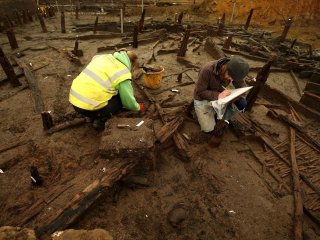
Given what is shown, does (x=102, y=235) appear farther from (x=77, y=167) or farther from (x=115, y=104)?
(x=115, y=104)

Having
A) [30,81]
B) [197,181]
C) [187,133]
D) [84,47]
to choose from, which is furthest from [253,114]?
[84,47]

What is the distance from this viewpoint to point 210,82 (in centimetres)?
479

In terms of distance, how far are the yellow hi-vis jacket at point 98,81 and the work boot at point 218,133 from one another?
6.97ft

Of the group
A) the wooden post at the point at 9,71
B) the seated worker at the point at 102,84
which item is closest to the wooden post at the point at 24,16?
the wooden post at the point at 9,71

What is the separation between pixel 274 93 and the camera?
7.15m

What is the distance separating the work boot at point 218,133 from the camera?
473 cm

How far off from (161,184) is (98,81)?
7.38 feet

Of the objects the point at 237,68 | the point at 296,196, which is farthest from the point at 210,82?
the point at 296,196

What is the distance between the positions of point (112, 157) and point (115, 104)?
4.43 ft

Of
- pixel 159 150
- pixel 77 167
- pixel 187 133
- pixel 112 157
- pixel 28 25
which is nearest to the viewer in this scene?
pixel 112 157

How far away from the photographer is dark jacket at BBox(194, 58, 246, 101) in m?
4.60

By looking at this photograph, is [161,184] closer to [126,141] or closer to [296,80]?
[126,141]

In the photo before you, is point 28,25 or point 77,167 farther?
point 28,25

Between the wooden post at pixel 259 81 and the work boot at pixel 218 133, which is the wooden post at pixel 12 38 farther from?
the wooden post at pixel 259 81
